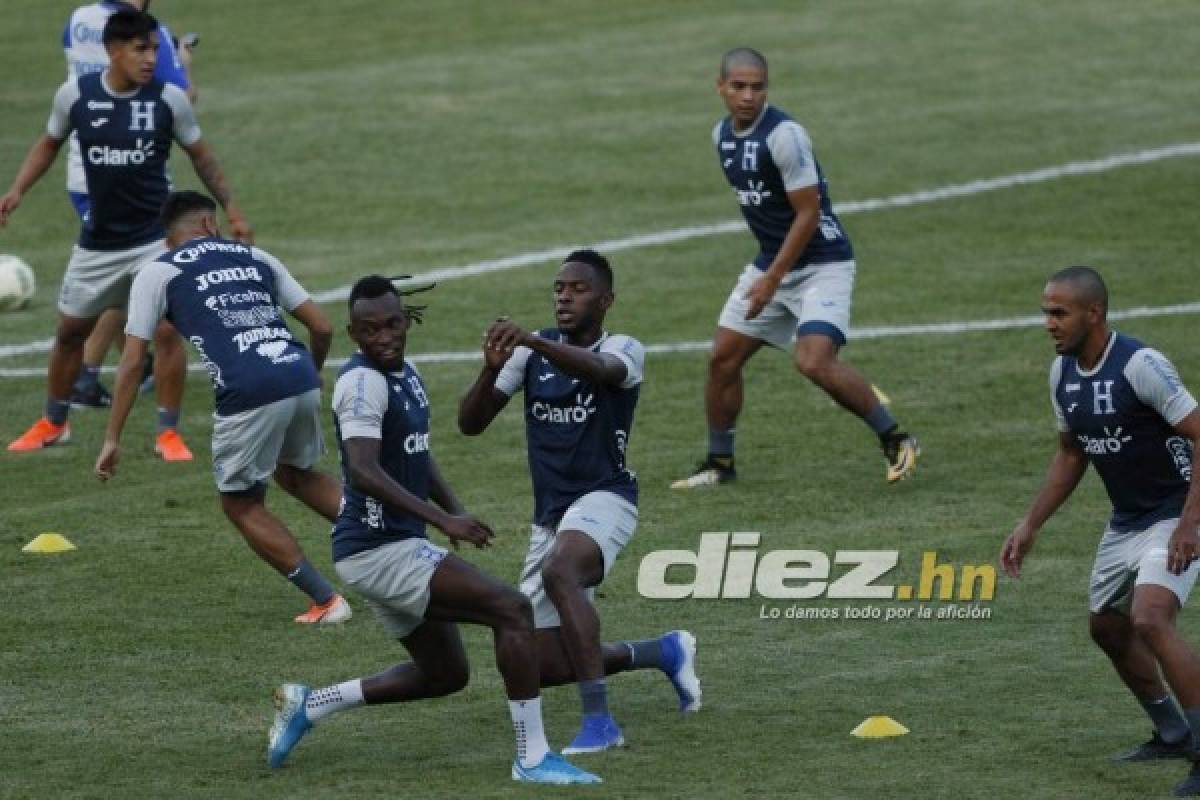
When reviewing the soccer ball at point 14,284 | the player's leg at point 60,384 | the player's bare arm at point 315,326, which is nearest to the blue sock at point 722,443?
the player's bare arm at point 315,326

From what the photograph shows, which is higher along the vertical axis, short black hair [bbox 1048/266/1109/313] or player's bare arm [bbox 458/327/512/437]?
short black hair [bbox 1048/266/1109/313]

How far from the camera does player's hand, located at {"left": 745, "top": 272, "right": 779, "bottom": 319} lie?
48.1ft

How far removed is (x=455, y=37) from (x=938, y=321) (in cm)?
1316

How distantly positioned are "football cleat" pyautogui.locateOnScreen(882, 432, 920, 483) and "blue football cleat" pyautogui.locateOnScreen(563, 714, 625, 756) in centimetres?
511

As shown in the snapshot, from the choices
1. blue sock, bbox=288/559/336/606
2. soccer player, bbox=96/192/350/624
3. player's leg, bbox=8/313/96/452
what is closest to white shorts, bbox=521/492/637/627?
blue sock, bbox=288/559/336/606

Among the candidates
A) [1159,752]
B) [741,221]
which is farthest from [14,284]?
[1159,752]

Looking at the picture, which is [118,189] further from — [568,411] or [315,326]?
[568,411]

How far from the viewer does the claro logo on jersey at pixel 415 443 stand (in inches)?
392

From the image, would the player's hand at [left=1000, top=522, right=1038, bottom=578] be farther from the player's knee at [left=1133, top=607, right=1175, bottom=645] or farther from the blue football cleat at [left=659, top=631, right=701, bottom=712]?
the blue football cleat at [left=659, top=631, right=701, bottom=712]

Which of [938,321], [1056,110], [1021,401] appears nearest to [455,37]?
[1056,110]

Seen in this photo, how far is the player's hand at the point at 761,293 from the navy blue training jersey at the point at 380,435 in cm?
493

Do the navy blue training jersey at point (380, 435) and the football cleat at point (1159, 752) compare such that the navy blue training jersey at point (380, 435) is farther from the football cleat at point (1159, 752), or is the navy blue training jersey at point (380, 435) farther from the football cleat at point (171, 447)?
the football cleat at point (171, 447)

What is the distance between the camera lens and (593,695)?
10.0 metres

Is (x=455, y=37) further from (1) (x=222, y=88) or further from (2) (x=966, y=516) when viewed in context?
(2) (x=966, y=516)
